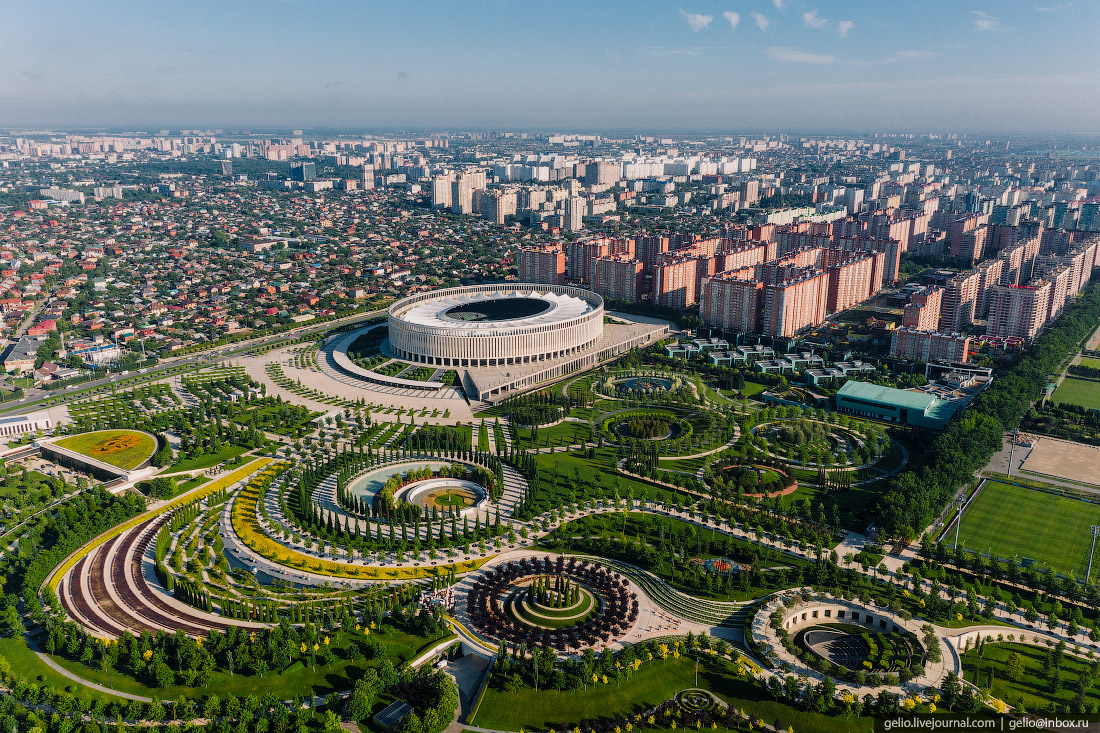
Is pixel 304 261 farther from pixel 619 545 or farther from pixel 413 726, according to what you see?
pixel 413 726

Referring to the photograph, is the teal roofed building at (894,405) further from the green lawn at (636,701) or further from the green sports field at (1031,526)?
the green lawn at (636,701)

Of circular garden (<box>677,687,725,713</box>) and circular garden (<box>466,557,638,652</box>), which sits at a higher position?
circular garden (<box>466,557,638,652</box>)

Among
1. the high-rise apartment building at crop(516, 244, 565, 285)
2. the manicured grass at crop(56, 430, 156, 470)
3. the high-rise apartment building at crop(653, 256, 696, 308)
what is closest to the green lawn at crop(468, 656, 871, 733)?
A: the manicured grass at crop(56, 430, 156, 470)

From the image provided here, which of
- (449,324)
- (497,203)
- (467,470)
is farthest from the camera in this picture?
(497,203)

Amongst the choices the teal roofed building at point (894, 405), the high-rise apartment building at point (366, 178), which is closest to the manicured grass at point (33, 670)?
the teal roofed building at point (894, 405)

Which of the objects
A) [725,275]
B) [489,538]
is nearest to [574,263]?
[725,275]

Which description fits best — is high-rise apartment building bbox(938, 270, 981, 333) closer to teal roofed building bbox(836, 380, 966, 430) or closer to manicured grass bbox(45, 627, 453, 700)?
teal roofed building bbox(836, 380, 966, 430)
